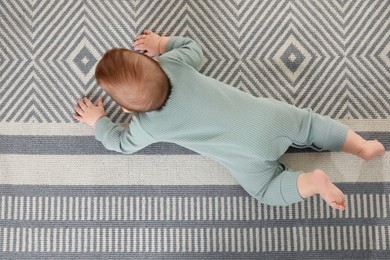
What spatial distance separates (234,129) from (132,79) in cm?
20

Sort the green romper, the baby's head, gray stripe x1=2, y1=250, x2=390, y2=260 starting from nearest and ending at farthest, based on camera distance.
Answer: the baby's head
the green romper
gray stripe x1=2, y1=250, x2=390, y2=260

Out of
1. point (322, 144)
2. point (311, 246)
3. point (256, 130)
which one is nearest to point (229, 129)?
point (256, 130)

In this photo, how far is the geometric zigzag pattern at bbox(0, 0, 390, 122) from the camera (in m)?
0.92

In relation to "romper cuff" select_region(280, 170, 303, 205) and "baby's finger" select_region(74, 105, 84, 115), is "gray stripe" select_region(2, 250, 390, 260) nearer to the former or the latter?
"romper cuff" select_region(280, 170, 303, 205)

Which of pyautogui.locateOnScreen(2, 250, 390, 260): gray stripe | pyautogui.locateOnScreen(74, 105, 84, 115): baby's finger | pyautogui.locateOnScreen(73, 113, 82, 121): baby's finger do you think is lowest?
pyautogui.locateOnScreen(2, 250, 390, 260): gray stripe

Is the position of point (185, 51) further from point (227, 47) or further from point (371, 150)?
point (371, 150)

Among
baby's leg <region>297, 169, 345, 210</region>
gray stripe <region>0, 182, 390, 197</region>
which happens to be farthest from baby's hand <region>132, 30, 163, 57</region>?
baby's leg <region>297, 169, 345, 210</region>

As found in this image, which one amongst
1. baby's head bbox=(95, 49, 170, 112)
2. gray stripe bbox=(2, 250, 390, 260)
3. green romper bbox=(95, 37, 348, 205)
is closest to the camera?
baby's head bbox=(95, 49, 170, 112)

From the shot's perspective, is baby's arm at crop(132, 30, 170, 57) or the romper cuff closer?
the romper cuff

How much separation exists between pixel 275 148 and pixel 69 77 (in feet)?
1.43

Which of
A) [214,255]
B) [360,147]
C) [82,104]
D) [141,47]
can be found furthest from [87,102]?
[360,147]

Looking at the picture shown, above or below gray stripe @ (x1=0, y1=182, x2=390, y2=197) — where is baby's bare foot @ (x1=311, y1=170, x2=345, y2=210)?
above

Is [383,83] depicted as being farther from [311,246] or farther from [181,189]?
[181,189]

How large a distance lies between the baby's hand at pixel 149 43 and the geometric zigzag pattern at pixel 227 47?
0.03 m
